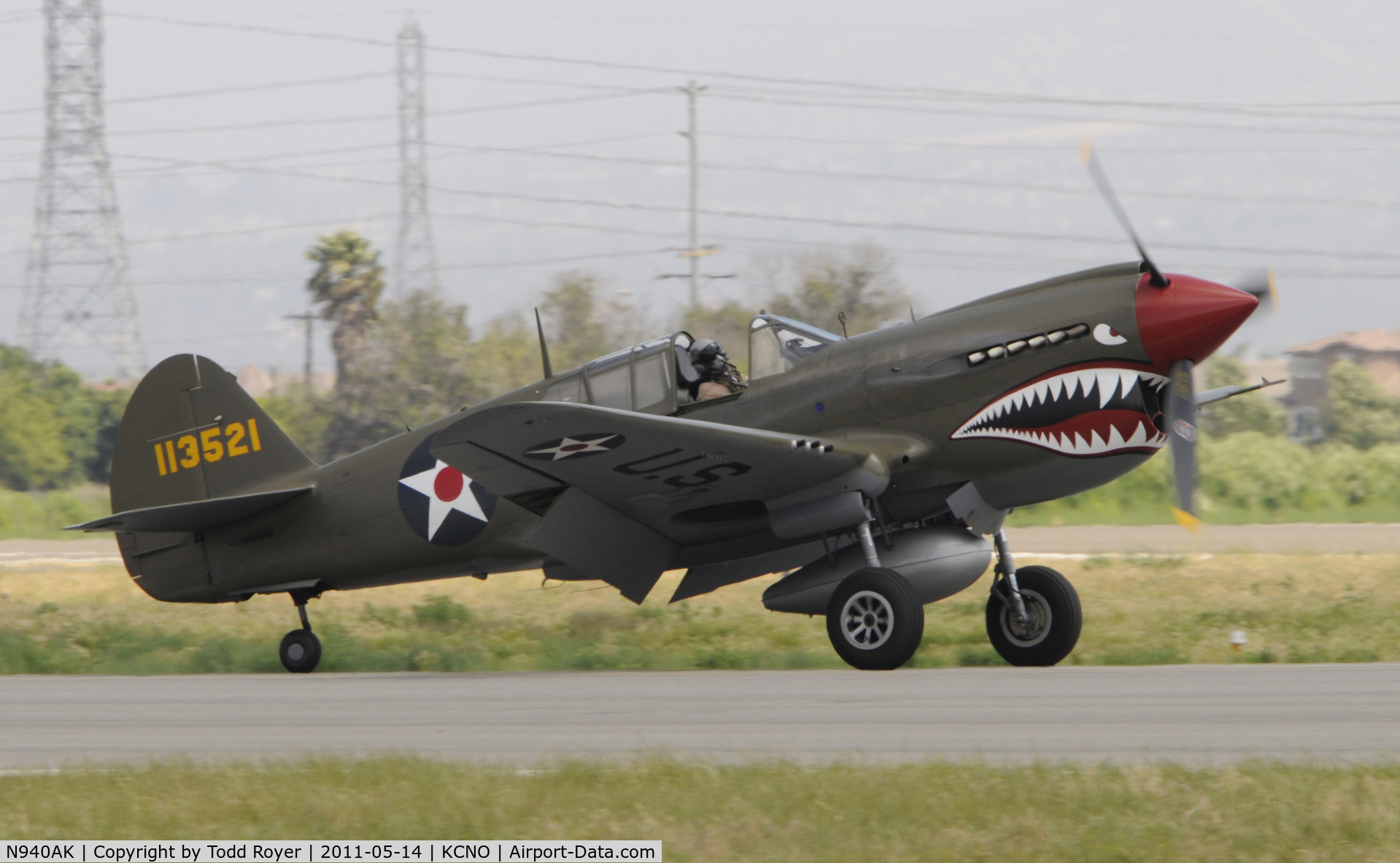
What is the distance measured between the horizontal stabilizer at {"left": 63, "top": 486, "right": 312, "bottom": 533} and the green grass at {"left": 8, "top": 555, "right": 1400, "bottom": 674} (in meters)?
1.54

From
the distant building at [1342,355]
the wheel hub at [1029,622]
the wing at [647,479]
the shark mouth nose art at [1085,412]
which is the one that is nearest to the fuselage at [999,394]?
the shark mouth nose art at [1085,412]

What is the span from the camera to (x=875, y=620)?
934cm

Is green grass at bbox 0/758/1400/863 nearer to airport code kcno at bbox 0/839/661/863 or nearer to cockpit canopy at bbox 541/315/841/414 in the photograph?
airport code kcno at bbox 0/839/661/863

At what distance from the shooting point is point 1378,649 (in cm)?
1108

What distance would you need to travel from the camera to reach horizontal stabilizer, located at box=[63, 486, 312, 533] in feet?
37.3

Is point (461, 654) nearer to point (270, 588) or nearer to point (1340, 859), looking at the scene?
point (270, 588)

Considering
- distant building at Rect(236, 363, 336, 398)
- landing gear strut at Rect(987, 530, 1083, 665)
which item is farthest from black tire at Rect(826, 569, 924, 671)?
distant building at Rect(236, 363, 336, 398)

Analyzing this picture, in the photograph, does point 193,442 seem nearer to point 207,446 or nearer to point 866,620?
point 207,446

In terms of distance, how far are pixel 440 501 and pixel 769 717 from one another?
15.0 feet

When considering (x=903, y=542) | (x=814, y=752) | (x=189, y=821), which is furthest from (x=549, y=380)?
(x=189, y=821)

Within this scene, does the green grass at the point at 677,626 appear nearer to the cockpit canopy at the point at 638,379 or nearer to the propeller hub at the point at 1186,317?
the cockpit canopy at the point at 638,379

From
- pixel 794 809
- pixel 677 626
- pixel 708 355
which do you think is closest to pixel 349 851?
pixel 794 809

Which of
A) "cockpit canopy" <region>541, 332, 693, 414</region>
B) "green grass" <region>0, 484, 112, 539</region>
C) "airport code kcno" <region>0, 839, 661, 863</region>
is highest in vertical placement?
"cockpit canopy" <region>541, 332, 693, 414</region>

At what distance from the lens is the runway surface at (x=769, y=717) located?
6.30 metres
